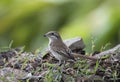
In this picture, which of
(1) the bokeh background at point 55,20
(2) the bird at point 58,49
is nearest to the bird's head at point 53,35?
(2) the bird at point 58,49

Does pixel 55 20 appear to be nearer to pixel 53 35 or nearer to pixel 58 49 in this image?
pixel 53 35

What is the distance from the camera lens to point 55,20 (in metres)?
13.7

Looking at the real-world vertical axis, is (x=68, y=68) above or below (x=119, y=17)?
below

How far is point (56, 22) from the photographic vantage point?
1361cm

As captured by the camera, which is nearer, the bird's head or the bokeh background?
the bird's head

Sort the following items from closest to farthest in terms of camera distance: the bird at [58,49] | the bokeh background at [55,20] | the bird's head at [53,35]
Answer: the bird at [58,49] → the bird's head at [53,35] → the bokeh background at [55,20]

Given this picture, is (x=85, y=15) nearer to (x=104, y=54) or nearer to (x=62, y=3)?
(x=62, y=3)

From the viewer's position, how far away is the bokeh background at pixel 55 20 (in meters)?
11.7

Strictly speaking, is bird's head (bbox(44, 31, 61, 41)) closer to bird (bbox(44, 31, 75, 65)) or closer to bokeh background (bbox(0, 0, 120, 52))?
bird (bbox(44, 31, 75, 65))

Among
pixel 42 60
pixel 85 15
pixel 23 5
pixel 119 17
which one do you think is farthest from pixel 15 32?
pixel 42 60

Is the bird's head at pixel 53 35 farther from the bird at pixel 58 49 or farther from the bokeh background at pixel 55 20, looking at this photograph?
the bokeh background at pixel 55 20

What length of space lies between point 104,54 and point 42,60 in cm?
62

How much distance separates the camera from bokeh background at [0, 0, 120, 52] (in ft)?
38.5

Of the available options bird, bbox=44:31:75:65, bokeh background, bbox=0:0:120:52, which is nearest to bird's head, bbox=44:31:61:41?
bird, bbox=44:31:75:65
